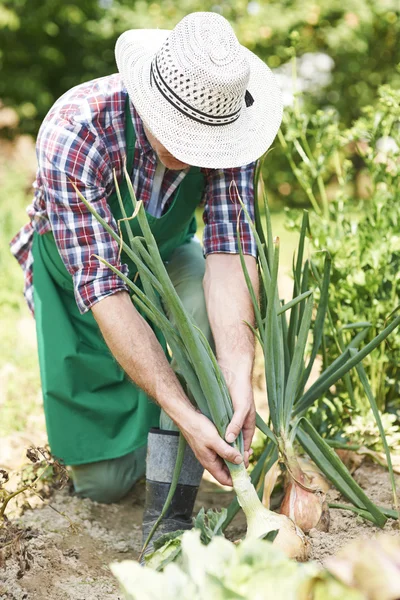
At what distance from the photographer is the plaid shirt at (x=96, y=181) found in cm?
185

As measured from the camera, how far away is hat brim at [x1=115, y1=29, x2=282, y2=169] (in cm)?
172

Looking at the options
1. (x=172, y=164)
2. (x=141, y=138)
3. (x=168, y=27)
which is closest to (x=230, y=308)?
(x=172, y=164)

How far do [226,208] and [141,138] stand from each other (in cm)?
29

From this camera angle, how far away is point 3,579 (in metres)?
1.60

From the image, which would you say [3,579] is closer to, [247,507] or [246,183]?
[247,507]

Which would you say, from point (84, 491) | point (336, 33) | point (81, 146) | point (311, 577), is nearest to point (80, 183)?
point (81, 146)

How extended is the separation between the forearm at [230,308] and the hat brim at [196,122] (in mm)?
313

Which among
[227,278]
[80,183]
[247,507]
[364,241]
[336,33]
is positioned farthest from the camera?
[336,33]

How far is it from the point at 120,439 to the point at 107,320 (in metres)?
0.74

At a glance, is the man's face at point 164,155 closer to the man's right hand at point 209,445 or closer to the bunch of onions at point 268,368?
the bunch of onions at point 268,368

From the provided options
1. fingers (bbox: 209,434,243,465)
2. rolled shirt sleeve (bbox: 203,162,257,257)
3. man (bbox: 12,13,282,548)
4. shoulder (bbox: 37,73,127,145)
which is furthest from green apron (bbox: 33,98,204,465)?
fingers (bbox: 209,434,243,465)

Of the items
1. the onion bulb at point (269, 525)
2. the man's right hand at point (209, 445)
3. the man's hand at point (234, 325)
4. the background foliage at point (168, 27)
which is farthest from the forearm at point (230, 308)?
the background foliage at point (168, 27)

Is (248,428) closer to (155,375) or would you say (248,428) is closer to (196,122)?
(155,375)

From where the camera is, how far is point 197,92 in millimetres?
1670
